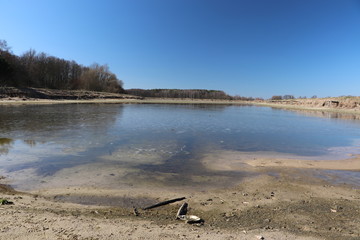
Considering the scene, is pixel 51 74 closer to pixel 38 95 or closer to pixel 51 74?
pixel 51 74

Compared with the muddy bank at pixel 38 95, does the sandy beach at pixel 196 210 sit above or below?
below

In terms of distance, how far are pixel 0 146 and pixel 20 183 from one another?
523 cm

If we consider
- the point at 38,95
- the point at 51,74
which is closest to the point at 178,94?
the point at 51,74

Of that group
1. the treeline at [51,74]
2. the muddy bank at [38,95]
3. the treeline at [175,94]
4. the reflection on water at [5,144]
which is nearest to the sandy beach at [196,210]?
the reflection on water at [5,144]

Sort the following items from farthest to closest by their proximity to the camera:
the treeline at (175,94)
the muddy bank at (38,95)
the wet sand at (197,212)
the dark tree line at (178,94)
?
1. the dark tree line at (178,94)
2. the treeline at (175,94)
3. the muddy bank at (38,95)
4. the wet sand at (197,212)

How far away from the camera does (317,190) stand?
6.05 meters

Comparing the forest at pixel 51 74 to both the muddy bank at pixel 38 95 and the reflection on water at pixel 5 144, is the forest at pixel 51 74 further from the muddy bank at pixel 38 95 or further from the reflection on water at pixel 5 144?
the reflection on water at pixel 5 144

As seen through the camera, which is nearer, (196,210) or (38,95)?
(196,210)

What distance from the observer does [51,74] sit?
Answer: 73500 millimetres

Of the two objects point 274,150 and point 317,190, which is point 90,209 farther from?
point 274,150

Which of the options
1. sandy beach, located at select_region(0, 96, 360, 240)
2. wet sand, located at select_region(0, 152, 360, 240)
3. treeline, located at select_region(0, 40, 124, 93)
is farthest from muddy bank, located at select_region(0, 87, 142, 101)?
wet sand, located at select_region(0, 152, 360, 240)

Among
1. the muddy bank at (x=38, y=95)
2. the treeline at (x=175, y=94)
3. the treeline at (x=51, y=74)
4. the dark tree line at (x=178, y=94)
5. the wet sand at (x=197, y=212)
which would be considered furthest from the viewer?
the dark tree line at (x=178, y=94)

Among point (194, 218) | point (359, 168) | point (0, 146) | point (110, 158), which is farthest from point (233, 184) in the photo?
point (0, 146)

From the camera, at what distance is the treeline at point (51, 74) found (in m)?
56.5
